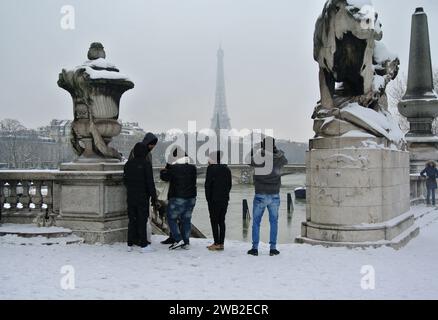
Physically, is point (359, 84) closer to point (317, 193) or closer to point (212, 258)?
point (317, 193)

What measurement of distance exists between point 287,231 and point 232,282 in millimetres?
14560

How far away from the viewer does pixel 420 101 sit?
19.4 metres

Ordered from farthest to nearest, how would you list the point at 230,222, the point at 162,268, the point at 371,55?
1. the point at 230,222
2. the point at 371,55
3. the point at 162,268

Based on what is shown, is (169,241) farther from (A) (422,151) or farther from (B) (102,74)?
(A) (422,151)

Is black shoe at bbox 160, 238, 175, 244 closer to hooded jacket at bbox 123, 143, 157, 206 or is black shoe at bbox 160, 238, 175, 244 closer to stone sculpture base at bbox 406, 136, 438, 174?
hooded jacket at bbox 123, 143, 157, 206

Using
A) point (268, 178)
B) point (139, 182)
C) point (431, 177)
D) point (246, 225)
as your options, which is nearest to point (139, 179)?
point (139, 182)

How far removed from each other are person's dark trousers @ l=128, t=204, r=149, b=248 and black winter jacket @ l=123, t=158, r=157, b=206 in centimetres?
10

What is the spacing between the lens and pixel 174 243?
28.1 ft

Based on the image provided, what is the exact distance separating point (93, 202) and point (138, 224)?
104cm

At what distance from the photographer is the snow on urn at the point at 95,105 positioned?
29.3 ft

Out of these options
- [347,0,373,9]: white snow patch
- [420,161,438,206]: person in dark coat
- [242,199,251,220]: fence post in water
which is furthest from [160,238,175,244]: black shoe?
[242,199,251,220]: fence post in water

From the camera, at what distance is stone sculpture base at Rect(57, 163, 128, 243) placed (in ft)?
28.4

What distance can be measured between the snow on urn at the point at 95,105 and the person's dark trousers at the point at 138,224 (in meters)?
1.36
